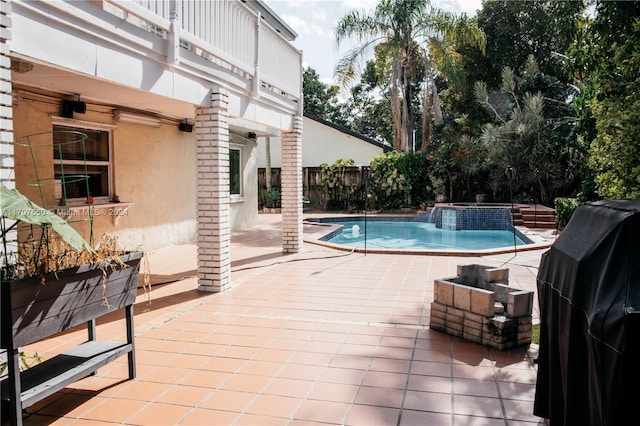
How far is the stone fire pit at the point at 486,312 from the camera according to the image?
4418 millimetres

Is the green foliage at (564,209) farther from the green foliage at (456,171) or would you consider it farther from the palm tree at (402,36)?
the palm tree at (402,36)

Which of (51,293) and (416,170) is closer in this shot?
(51,293)

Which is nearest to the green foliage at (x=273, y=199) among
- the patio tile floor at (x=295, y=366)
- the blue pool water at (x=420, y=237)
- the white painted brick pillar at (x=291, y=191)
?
the blue pool water at (x=420, y=237)

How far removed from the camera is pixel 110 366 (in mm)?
4102

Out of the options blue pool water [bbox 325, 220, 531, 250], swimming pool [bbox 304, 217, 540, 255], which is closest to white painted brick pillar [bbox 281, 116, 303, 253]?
swimming pool [bbox 304, 217, 540, 255]

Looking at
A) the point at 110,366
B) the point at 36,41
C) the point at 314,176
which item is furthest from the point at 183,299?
the point at 314,176

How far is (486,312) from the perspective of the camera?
14.7 ft

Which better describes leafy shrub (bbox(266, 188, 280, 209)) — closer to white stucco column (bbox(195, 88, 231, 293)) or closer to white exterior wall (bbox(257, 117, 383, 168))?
white exterior wall (bbox(257, 117, 383, 168))

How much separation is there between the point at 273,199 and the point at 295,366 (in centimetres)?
1689

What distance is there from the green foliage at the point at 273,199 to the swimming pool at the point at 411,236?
384cm

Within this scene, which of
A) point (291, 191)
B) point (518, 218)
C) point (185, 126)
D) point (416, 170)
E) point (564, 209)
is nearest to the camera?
point (291, 191)

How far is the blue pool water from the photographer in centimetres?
1318

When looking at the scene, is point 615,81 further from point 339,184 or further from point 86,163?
point 339,184

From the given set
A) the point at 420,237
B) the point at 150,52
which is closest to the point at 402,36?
the point at 420,237
